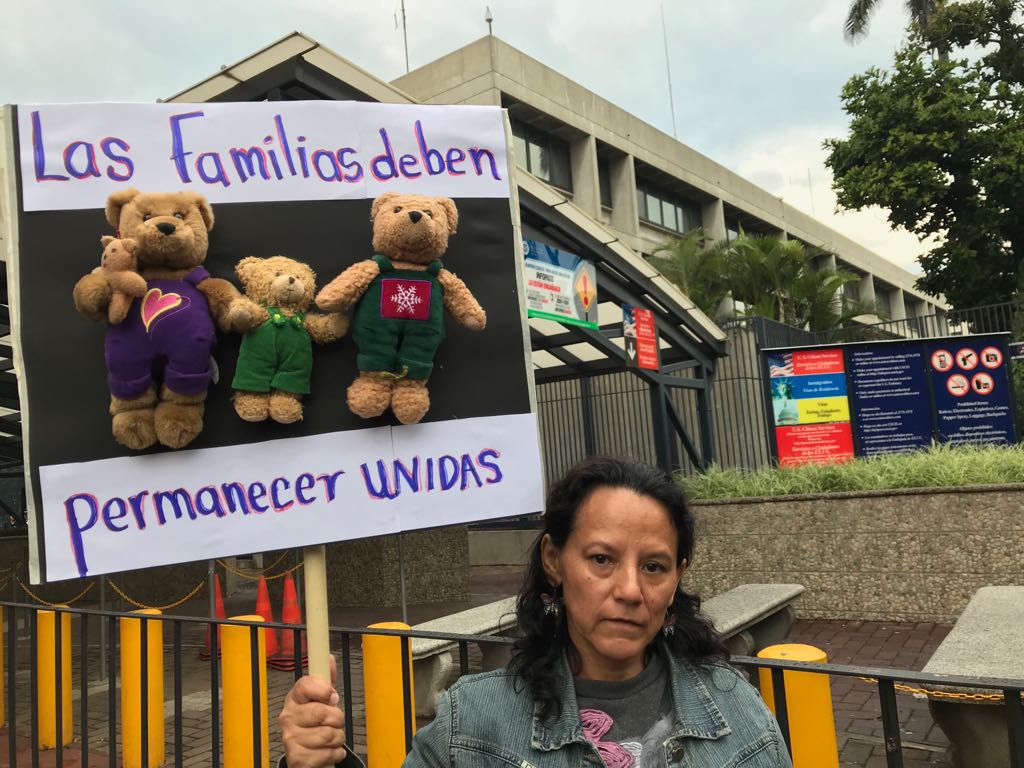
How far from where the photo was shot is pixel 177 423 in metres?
2.05

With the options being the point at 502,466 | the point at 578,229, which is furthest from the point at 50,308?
the point at 578,229

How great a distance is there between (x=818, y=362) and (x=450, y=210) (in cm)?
998

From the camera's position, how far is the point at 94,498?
6.59 feet

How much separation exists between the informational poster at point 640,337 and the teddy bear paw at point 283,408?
9.29 m

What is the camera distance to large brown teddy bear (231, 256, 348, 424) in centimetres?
211

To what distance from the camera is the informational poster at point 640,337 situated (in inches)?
441

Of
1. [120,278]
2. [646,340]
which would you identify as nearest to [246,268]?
[120,278]

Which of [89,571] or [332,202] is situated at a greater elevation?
[332,202]

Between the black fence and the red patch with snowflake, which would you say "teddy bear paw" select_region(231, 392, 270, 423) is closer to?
the red patch with snowflake

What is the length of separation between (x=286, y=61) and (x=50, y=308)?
489 cm

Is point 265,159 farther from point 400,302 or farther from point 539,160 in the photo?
point 539,160

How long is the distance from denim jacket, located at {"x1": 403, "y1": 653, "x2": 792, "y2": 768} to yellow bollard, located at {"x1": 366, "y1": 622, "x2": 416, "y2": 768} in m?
1.34

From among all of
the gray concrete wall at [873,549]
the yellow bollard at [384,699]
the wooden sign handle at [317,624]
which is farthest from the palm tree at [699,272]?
the wooden sign handle at [317,624]

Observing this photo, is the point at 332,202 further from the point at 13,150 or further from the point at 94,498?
the point at 94,498
